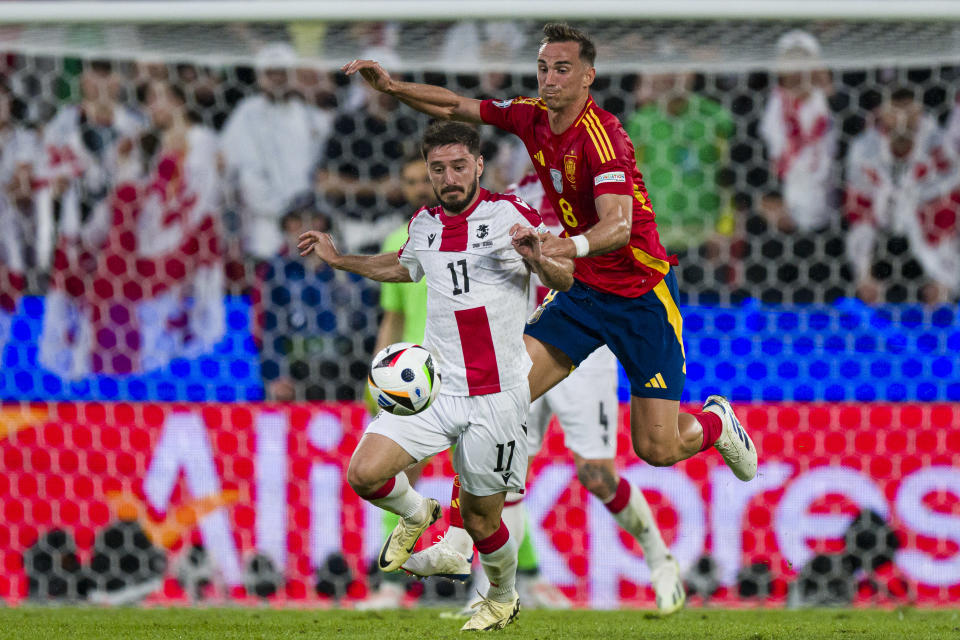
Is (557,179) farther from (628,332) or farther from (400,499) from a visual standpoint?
(400,499)

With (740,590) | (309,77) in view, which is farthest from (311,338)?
(740,590)

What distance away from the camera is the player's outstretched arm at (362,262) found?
5086 millimetres

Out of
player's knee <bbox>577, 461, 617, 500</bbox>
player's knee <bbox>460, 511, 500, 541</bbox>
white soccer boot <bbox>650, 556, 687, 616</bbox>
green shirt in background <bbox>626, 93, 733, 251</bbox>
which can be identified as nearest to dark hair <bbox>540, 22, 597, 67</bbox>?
player's knee <bbox>460, 511, 500, 541</bbox>

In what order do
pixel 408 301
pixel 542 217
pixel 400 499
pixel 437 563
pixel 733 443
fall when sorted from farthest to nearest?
pixel 408 301 < pixel 542 217 < pixel 733 443 < pixel 437 563 < pixel 400 499

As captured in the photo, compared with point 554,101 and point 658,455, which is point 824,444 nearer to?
point 658,455

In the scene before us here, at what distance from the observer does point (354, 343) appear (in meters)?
7.71

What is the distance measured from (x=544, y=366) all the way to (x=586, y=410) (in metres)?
1.10

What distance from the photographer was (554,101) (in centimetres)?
500

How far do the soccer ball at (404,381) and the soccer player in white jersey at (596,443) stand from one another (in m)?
1.62

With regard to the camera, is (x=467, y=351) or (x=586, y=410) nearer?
(x=467, y=351)

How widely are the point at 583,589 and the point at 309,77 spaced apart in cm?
393

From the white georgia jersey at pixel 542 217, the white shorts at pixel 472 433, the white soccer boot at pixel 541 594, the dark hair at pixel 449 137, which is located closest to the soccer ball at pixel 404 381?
the white shorts at pixel 472 433

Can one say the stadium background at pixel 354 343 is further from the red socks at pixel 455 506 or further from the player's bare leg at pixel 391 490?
the player's bare leg at pixel 391 490

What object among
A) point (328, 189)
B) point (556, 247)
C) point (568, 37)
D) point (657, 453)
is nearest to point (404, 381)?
point (556, 247)
